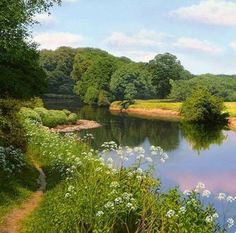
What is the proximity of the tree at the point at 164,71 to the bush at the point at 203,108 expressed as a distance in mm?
43717

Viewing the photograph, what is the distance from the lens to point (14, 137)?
31359 millimetres

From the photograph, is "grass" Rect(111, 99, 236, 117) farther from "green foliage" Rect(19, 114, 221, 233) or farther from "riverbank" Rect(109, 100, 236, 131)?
"green foliage" Rect(19, 114, 221, 233)

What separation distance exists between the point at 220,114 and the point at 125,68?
37.5 meters

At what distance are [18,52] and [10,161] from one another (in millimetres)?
6401

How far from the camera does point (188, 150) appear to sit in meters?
52.3

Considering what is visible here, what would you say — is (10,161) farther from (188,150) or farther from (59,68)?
(59,68)

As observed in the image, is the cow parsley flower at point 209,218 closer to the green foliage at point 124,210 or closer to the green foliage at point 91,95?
the green foliage at point 124,210

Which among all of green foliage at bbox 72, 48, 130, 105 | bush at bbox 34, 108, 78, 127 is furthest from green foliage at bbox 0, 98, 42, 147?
green foliage at bbox 72, 48, 130, 105

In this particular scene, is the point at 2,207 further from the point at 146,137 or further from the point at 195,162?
the point at 146,137

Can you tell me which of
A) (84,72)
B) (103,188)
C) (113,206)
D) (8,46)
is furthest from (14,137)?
(84,72)

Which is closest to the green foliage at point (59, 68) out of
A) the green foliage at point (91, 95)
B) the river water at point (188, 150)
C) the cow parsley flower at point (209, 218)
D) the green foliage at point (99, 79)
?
the green foliage at point (99, 79)

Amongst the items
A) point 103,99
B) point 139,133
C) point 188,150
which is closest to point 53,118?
point 139,133

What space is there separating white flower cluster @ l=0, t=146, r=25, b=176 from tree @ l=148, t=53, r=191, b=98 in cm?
11177

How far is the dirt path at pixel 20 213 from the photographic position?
18.0 m
